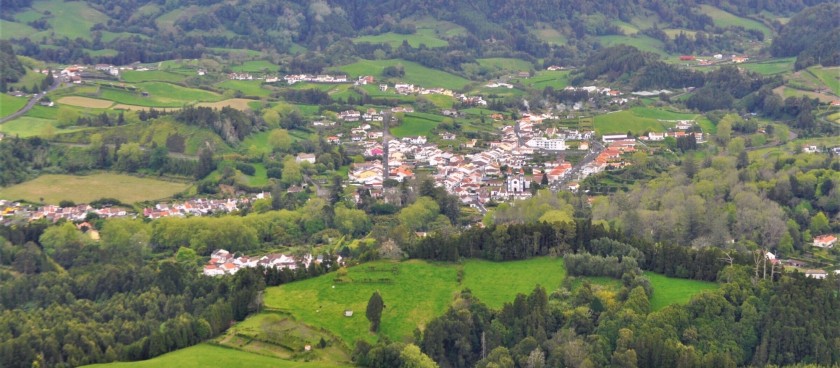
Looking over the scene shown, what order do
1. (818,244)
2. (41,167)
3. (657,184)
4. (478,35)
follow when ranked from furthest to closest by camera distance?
(478,35) < (41,167) < (657,184) < (818,244)

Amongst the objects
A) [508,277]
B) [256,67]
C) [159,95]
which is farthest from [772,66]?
[508,277]

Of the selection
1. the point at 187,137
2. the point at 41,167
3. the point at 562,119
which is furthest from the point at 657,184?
the point at 41,167

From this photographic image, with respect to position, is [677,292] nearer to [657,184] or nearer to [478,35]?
[657,184]

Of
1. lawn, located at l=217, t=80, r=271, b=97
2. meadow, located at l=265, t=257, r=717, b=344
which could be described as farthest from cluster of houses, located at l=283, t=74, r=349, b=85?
meadow, located at l=265, t=257, r=717, b=344

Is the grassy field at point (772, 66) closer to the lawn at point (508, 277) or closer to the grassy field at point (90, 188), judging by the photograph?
the grassy field at point (90, 188)

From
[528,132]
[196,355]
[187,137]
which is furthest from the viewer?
[528,132]

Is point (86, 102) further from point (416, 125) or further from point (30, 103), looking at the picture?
point (416, 125)
